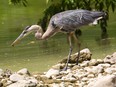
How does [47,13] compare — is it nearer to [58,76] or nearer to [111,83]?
[58,76]

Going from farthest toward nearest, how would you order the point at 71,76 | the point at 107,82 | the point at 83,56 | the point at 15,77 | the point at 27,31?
1. the point at 83,56
2. the point at 27,31
3. the point at 71,76
4. the point at 15,77
5. the point at 107,82

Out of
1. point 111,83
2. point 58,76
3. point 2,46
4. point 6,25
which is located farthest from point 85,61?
point 6,25

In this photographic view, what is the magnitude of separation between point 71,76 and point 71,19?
6.10ft

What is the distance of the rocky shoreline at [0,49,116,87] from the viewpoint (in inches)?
363

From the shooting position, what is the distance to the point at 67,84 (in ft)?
32.8

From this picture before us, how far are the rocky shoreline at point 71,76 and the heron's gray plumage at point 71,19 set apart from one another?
891 millimetres

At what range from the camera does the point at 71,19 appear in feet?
40.0

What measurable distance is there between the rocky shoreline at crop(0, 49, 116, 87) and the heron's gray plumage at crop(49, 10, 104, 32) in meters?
0.89

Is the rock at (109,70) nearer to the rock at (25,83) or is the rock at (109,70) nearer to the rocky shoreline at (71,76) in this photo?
the rocky shoreline at (71,76)

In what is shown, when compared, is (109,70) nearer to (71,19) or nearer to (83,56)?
(71,19)

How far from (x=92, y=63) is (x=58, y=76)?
3.96ft

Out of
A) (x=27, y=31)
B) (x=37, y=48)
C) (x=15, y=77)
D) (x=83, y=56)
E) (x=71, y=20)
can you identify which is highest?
(x=71, y=20)

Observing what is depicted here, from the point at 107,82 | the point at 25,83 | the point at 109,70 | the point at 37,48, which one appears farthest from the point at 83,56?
the point at 37,48

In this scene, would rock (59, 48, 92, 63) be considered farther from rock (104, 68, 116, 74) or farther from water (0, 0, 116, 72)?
rock (104, 68, 116, 74)
